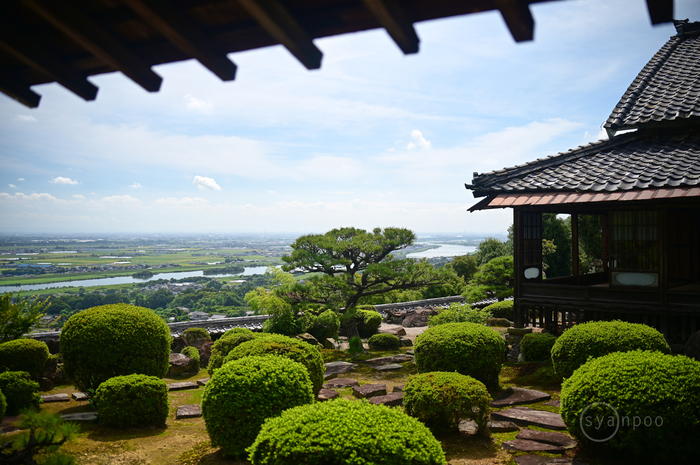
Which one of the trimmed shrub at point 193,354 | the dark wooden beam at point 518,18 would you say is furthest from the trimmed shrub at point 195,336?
the dark wooden beam at point 518,18

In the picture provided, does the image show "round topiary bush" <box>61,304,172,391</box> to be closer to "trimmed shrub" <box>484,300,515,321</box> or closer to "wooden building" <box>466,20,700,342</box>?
"wooden building" <box>466,20,700,342</box>

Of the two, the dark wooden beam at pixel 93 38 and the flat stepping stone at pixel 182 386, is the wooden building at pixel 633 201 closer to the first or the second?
the flat stepping stone at pixel 182 386

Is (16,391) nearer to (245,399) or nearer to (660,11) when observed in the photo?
(245,399)

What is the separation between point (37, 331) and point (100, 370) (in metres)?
7.65

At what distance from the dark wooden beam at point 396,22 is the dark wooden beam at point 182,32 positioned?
0.81 m

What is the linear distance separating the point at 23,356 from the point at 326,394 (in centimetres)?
569

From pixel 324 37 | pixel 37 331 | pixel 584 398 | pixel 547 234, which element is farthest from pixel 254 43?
pixel 547 234

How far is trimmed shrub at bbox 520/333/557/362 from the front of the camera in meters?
8.89

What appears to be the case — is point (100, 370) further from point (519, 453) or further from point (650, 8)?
point (650, 8)

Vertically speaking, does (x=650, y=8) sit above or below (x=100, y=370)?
above

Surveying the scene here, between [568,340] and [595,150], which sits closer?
[568,340]

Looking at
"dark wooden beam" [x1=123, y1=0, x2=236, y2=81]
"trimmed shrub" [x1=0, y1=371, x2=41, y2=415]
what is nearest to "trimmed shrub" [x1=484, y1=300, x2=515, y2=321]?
"trimmed shrub" [x1=0, y1=371, x2=41, y2=415]

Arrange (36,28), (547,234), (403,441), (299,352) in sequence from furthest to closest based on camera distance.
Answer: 1. (547,234)
2. (299,352)
3. (403,441)
4. (36,28)

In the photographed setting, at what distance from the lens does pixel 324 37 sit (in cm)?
195
